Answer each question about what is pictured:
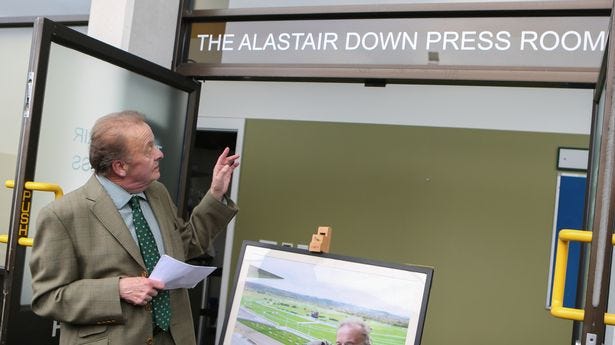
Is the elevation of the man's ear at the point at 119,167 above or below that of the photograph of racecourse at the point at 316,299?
above

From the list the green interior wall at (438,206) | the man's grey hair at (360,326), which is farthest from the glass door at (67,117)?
the green interior wall at (438,206)

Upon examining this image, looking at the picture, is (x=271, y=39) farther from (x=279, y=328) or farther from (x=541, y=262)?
(x=541, y=262)

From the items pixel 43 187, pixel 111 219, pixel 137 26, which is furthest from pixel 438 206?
pixel 111 219

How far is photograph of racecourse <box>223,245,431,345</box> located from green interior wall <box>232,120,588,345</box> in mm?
2582

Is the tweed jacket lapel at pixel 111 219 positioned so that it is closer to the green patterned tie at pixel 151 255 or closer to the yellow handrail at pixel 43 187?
the green patterned tie at pixel 151 255

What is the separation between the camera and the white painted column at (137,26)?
308cm

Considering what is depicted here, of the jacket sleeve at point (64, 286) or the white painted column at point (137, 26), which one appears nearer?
the jacket sleeve at point (64, 286)

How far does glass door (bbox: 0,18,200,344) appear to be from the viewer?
7.65 ft

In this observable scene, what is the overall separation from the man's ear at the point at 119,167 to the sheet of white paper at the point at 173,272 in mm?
268

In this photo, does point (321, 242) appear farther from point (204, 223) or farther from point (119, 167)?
point (119, 167)

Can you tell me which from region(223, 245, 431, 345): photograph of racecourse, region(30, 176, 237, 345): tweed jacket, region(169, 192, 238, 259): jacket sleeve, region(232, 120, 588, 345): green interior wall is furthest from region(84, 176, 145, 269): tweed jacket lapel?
region(232, 120, 588, 345): green interior wall

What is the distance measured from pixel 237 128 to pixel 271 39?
81.0 inches

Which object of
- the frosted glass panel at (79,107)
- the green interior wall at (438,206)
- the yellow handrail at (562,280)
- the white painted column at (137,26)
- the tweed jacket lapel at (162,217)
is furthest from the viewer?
the green interior wall at (438,206)

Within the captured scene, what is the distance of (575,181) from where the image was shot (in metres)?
4.25
